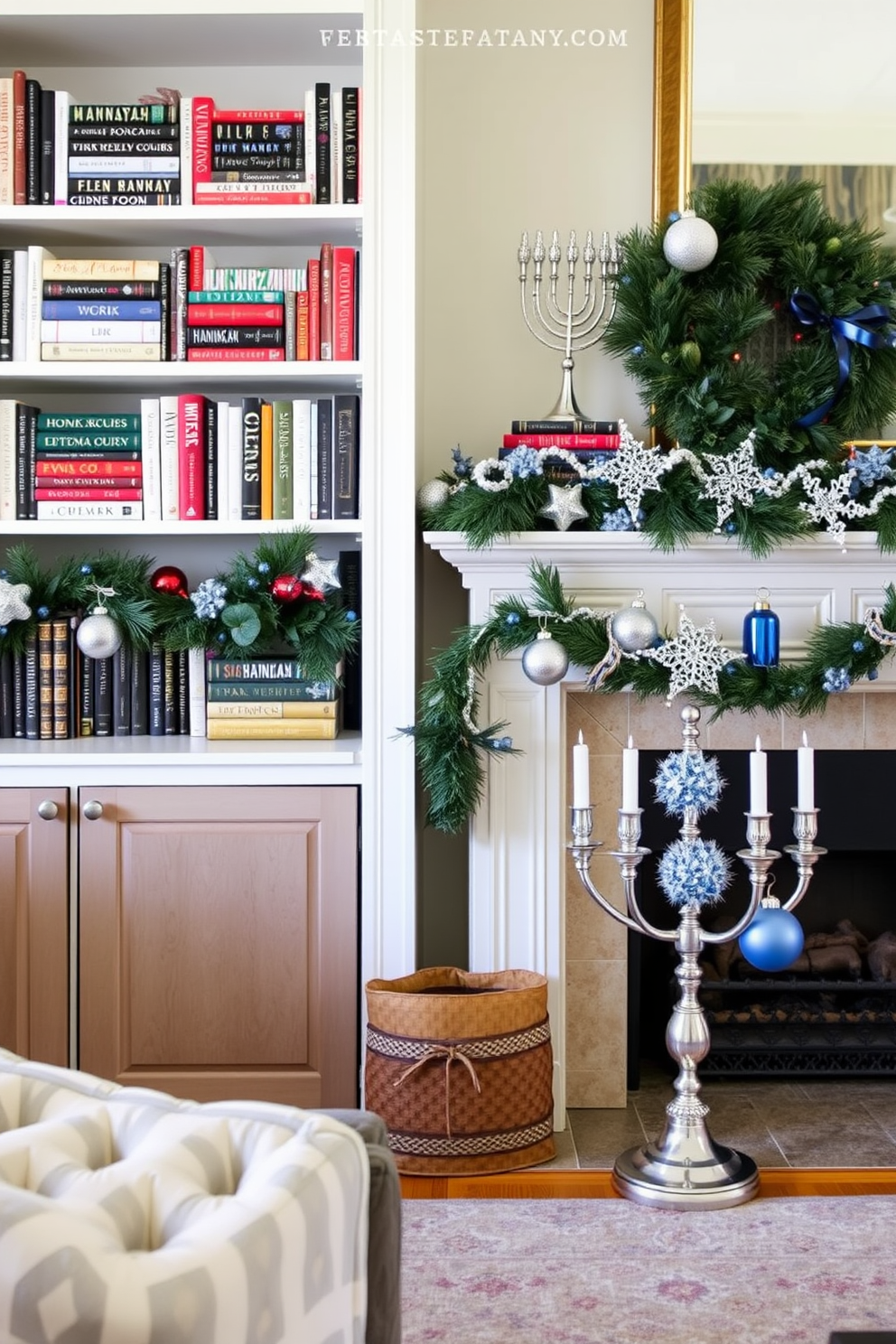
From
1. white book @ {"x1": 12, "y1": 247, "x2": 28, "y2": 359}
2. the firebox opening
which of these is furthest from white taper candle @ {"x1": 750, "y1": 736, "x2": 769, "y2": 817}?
white book @ {"x1": 12, "y1": 247, "x2": 28, "y2": 359}

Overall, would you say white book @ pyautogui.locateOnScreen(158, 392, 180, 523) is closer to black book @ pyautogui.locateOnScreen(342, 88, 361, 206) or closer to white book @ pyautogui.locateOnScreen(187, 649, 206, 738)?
white book @ pyautogui.locateOnScreen(187, 649, 206, 738)

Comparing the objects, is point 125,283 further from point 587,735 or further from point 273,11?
point 587,735

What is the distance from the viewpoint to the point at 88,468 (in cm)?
258

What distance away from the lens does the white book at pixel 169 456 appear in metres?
2.57

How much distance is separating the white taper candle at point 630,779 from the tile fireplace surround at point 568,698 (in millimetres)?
334

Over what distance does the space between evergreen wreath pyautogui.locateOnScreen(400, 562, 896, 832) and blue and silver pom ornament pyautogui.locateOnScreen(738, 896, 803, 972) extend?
452 mm

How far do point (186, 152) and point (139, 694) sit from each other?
1.07m

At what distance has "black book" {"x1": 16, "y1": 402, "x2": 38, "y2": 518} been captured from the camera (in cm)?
258

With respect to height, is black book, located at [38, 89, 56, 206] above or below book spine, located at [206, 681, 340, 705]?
above

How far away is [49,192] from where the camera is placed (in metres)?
2.53

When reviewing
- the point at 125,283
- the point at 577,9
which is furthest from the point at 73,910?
the point at 577,9

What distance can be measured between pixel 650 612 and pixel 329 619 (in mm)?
627

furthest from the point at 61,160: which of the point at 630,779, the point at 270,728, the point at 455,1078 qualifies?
the point at 455,1078

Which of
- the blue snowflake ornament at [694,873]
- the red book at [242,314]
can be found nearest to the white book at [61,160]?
the red book at [242,314]
